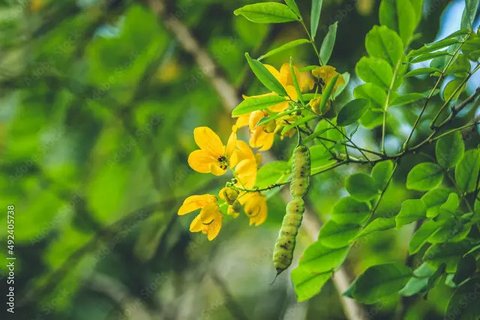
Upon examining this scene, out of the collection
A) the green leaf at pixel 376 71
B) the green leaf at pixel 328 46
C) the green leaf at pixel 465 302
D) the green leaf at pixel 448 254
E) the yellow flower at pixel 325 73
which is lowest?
the green leaf at pixel 465 302

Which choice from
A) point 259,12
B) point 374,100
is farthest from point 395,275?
point 259,12

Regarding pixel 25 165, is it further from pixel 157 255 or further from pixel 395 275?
pixel 395 275

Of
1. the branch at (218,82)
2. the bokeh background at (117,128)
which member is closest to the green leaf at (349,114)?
the branch at (218,82)

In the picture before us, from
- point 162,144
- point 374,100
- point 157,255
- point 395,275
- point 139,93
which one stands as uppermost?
point 139,93

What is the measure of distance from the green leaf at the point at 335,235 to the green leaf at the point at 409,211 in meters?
0.10

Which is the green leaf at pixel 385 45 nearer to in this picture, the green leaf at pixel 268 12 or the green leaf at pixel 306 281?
the green leaf at pixel 268 12

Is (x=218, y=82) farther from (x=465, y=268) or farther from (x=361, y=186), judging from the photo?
(x=465, y=268)

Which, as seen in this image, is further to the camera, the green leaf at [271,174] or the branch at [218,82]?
the branch at [218,82]

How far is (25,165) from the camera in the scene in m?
1.97

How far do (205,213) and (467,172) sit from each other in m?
0.33

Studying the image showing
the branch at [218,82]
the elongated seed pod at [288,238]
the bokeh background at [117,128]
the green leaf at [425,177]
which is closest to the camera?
the elongated seed pod at [288,238]

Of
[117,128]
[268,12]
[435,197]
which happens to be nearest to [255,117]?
[268,12]

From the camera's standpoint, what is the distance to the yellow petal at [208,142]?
2.78 feet

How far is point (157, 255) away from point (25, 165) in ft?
1.42
